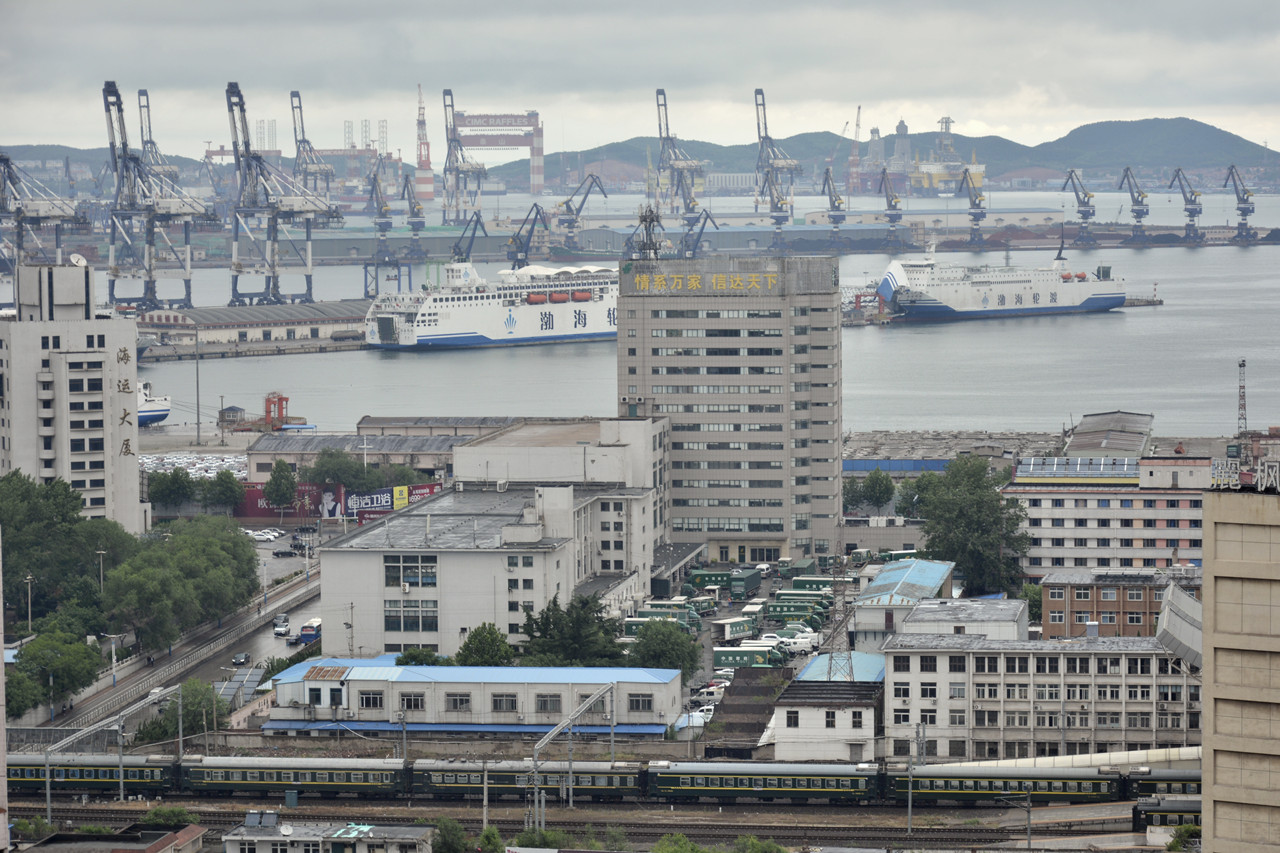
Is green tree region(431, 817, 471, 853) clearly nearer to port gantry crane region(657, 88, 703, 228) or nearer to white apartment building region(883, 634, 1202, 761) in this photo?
white apartment building region(883, 634, 1202, 761)

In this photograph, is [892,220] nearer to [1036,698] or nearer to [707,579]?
[707,579]

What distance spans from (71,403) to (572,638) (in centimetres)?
855

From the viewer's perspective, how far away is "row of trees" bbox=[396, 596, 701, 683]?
62.4 feet

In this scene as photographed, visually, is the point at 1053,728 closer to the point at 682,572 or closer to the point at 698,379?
the point at 682,572

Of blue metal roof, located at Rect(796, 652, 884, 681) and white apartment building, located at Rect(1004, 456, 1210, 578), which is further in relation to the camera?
white apartment building, located at Rect(1004, 456, 1210, 578)

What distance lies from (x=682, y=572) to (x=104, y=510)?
7.08m

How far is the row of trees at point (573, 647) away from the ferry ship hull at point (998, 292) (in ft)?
173

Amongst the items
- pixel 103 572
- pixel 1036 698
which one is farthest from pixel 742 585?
pixel 1036 698

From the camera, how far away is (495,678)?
17812 millimetres

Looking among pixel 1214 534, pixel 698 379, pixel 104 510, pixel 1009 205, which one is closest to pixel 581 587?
pixel 698 379

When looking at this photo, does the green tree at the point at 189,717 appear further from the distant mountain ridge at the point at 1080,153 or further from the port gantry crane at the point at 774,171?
the distant mountain ridge at the point at 1080,153

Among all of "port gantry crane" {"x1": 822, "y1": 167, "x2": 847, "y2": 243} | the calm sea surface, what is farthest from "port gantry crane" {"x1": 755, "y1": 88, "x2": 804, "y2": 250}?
the calm sea surface

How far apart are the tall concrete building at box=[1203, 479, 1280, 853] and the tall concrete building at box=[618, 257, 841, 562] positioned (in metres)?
18.4

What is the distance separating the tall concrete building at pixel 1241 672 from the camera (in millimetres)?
7336
